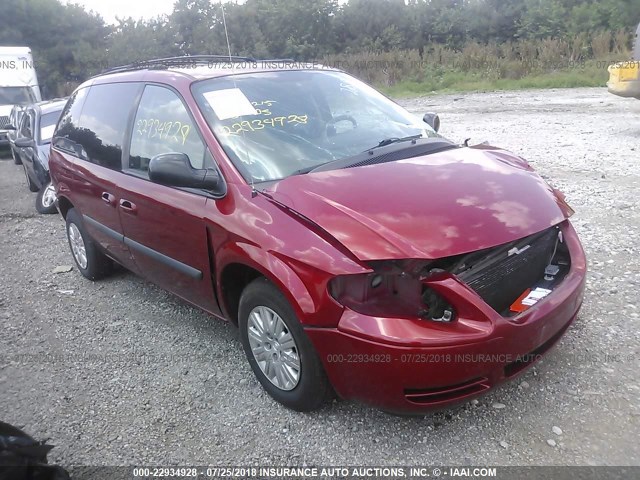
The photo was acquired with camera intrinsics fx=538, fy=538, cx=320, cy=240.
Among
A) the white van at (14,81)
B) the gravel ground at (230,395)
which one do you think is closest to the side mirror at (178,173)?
the gravel ground at (230,395)

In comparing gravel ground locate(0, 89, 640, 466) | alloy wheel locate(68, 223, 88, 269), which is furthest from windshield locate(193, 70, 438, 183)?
alloy wheel locate(68, 223, 88, 269)

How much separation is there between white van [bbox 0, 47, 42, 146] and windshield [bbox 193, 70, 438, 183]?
14832 millimetres

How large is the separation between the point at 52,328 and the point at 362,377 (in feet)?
9.42

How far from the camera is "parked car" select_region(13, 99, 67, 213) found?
812 cm

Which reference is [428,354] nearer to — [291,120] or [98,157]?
[291,120]

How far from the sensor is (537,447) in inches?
99.7

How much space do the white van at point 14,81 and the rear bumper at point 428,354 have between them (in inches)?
642

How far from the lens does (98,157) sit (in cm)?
426

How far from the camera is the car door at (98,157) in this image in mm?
4027

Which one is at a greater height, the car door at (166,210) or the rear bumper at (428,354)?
the car door at (166,210)

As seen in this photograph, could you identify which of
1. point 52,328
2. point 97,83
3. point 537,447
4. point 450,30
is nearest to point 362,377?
point 537,447

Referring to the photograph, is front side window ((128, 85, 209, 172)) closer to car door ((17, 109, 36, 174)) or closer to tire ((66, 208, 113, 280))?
tire ((66, 208, 113, 280))

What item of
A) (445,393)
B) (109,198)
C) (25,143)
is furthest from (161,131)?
(25,143)

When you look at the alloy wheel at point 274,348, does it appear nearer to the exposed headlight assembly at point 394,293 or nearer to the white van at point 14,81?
the exposed headlight assembly at point 394,293
